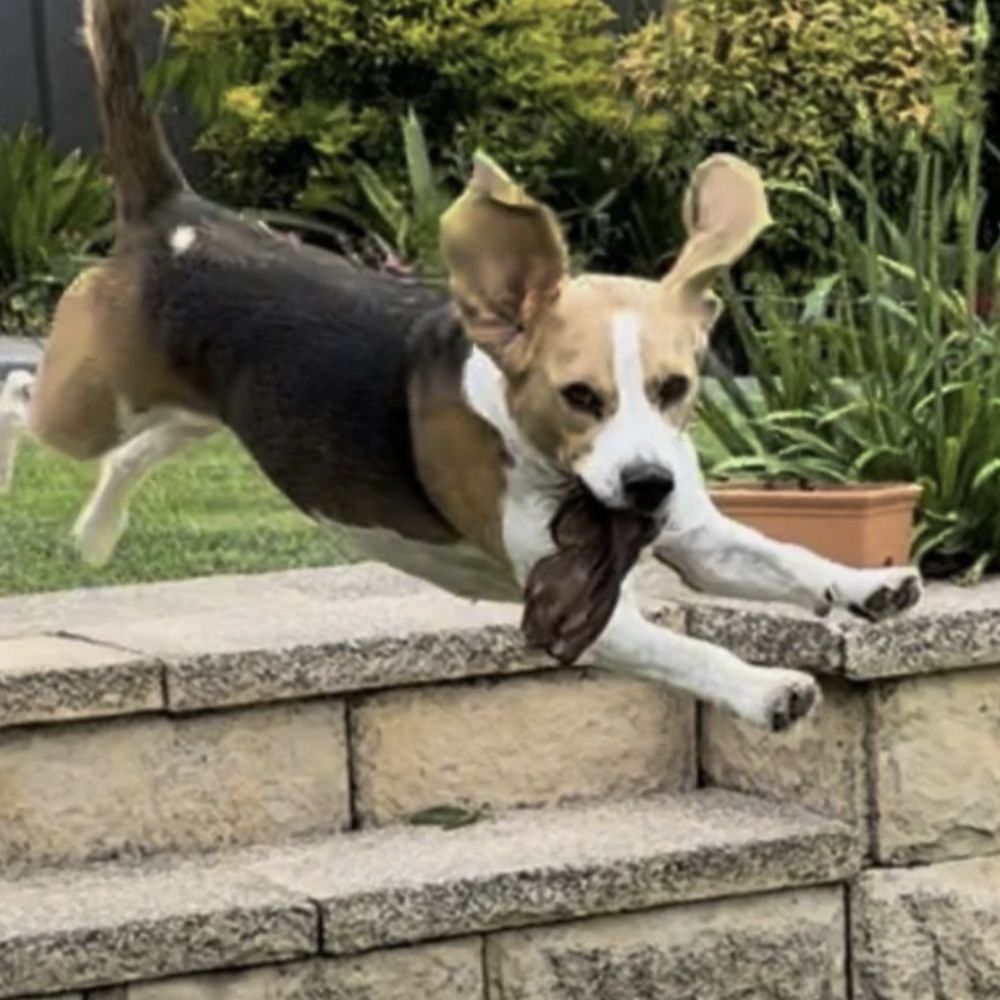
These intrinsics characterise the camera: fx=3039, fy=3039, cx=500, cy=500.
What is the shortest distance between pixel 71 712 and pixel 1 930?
446 mm

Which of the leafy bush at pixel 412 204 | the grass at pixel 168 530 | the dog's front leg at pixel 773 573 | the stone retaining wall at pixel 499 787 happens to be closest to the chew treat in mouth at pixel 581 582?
the dog's front leg at pixel 773 573

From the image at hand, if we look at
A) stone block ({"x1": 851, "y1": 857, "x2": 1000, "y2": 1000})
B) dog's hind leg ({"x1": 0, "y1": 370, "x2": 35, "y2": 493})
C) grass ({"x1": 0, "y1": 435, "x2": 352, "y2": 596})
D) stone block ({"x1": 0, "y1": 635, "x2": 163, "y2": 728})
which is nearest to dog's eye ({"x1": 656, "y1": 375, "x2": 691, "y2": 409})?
dog's hind leg ({"x1": 0, "y1": 370, "x2": 35, "y2": 493})

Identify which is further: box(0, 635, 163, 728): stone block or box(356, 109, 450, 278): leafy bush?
box(356, 109, 450, 278): leafy bush

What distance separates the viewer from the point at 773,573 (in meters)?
3.01

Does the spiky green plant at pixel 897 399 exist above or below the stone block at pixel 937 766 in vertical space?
above

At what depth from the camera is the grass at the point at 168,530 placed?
625 cm

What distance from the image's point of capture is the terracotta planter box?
468 centimetres

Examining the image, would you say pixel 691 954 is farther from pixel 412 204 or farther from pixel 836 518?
pixel 412 204

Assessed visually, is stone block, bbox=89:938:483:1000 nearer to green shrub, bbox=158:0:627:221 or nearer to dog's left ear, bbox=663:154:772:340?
dog's left ear, bbox=663:154:772:340

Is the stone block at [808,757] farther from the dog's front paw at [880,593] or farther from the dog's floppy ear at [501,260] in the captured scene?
the dog's floppy ear at [501,260]

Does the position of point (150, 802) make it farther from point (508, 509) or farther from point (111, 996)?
point (508, 509)

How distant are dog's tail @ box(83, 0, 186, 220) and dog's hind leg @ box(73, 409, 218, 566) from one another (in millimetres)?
247

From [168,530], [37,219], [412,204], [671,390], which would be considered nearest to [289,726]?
[168,530]

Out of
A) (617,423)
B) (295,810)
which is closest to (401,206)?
(295,810)
